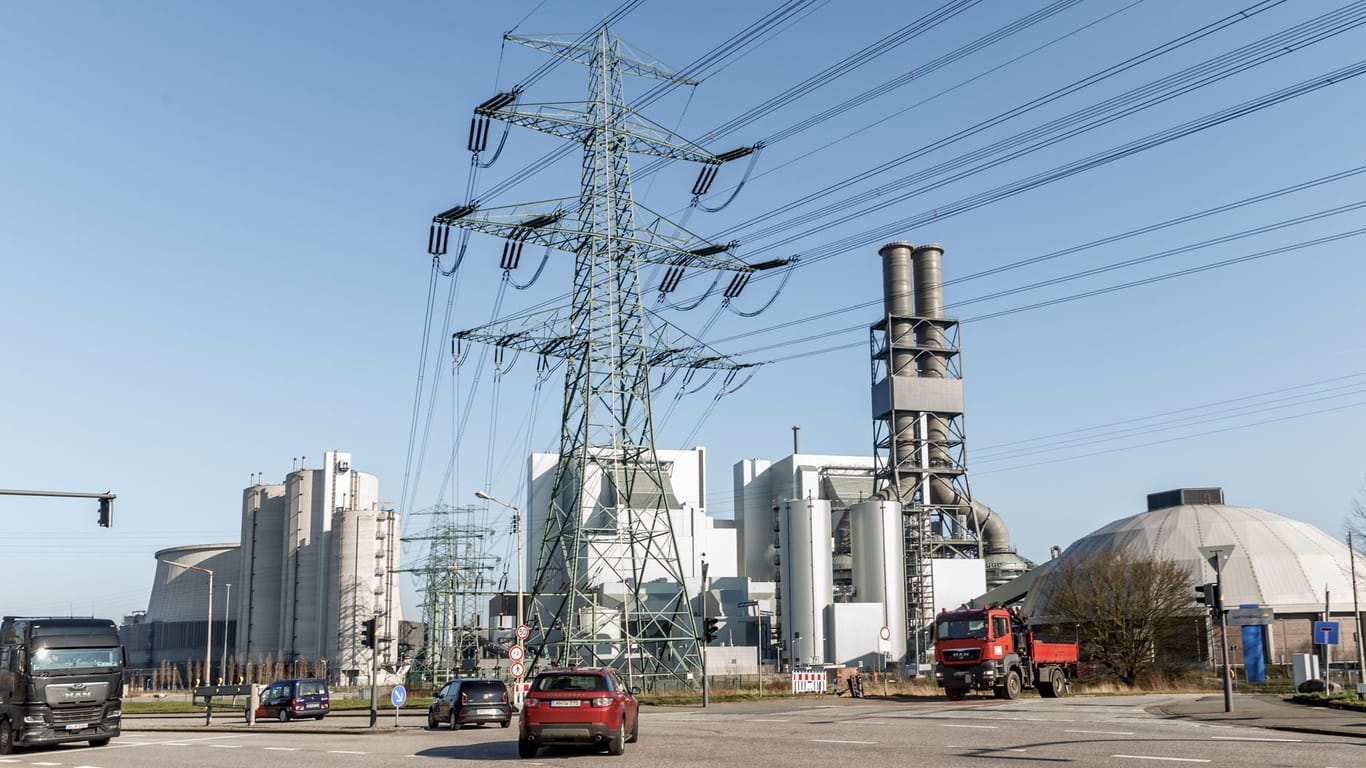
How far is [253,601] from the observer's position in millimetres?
133000

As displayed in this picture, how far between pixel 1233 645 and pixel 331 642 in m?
86.6

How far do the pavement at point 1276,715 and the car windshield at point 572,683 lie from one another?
1368cm

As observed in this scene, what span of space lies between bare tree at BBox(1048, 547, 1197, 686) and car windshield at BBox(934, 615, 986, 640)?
2032 centimetres

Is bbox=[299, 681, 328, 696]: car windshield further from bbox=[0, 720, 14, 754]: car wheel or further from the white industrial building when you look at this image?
the white industrial building

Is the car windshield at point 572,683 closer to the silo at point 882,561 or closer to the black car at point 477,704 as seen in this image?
the black car at point 477,704

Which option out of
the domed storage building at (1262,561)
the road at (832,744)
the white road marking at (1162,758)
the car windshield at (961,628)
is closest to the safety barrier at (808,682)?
the car windshield at (961,628)

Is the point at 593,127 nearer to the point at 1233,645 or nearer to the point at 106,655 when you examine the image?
the point at 106,655

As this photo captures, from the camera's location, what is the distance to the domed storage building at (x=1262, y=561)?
79.2 m

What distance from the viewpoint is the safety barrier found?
178 feet

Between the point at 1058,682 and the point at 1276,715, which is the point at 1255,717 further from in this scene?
the point at 1058,682

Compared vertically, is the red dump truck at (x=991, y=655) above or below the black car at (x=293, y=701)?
above

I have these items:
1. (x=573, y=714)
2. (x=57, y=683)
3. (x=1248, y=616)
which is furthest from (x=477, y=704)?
(x=1248, y=616)

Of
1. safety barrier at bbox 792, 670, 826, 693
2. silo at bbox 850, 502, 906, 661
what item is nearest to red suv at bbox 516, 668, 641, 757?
safety barrier at bbox 792, 670, 826, 693

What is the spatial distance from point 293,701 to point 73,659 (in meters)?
17.2
